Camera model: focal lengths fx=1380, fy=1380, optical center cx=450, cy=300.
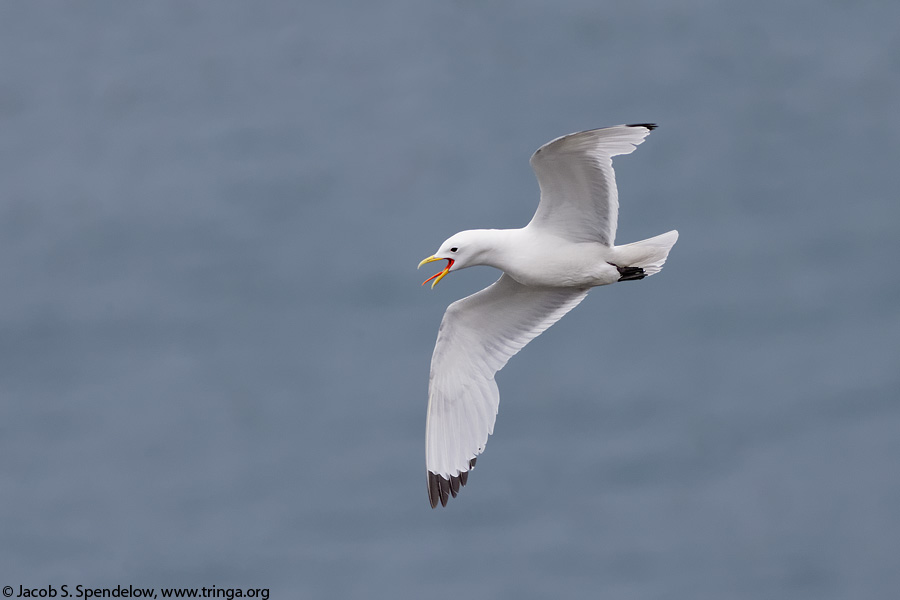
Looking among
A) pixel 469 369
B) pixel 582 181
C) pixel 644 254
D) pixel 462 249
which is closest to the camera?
pixel 582 181

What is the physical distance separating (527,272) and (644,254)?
949 millimetres

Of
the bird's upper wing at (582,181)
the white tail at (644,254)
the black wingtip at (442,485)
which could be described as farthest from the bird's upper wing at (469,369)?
the bird's upper wing at (582,181)

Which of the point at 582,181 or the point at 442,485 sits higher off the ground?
the point at 582,181

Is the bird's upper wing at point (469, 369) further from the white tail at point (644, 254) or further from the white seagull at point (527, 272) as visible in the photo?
the white tail at point (644, 254)

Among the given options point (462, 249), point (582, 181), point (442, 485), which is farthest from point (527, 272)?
point (442, 485)

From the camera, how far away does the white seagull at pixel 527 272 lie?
10477mm

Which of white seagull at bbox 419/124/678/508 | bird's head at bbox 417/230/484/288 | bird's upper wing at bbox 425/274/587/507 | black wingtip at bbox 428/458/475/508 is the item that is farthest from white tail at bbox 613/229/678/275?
black wingtip at bbox 428/458/475/508

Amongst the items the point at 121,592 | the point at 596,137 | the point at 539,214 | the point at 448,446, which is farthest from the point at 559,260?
the point at 121,592

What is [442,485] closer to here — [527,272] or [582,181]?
[527,272]

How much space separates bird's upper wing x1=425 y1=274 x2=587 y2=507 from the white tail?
984mm

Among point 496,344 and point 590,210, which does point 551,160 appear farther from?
point 496,344

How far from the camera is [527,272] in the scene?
10.9 meters

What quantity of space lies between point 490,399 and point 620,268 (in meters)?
1.77

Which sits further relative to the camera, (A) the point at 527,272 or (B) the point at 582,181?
(A) the point at 527,272
